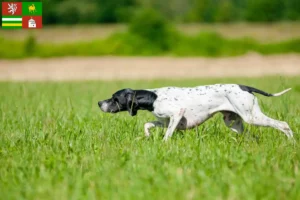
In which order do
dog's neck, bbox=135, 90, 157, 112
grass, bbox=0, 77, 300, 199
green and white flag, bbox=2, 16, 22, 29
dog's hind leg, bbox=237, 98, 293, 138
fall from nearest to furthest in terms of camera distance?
grass, bbox=0, 77, 300, 199 < dog's hind leg, bbox=237, 98, 293, 138 < dog's neck, bbox=135, 90, 157, 112 < green and white flag, bbox=2, 16, 22, 29

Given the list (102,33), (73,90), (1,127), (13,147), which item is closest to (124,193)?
(13,147)

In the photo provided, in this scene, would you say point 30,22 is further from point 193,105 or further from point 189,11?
point 189,11

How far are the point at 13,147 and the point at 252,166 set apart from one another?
298 cm

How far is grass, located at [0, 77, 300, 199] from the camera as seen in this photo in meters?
4.91

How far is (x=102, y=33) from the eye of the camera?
29219mm

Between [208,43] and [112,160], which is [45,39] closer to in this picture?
[208,43]

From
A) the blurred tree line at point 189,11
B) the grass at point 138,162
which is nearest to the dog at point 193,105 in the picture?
the grass at point 138,162

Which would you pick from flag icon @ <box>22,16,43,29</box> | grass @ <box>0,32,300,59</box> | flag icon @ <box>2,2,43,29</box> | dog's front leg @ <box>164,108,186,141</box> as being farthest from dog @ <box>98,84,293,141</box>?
grass @ <box>0,32,300,59</box>

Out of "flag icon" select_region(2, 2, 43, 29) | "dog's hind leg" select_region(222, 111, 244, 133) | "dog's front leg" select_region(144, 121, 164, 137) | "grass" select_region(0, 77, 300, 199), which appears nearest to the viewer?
"grass" select_region(0, 77, 300, 199)

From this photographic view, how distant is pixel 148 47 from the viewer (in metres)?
29.0

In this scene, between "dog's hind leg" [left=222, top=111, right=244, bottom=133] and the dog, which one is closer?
the dog

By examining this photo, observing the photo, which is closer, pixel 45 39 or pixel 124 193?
pixel 124 193

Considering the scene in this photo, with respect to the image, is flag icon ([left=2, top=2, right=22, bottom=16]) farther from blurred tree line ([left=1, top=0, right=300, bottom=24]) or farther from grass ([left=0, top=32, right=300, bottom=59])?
grass ([left=0, top=32, right=300, bottom=59])

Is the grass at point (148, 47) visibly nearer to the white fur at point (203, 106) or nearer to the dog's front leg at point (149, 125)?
the dog's front leg at point (149, 125)
